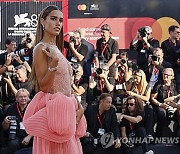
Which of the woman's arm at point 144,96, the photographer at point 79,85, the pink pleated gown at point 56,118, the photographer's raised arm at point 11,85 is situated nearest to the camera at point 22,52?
the photographer's raised arm at point 11,85

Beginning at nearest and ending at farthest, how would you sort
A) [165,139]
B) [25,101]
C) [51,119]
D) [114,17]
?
[51,119] < [25,101] < [165,139] < [114,17]

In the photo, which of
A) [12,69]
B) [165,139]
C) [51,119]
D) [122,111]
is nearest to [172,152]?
[165,139]

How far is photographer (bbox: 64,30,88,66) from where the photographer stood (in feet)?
27.9

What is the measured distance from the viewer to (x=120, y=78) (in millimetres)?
8430

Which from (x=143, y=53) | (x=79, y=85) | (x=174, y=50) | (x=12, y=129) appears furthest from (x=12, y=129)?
(x=174, y=50)

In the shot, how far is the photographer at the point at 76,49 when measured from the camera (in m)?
8.50

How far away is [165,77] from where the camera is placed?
796cm

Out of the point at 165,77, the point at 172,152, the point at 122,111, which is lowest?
the point at 172,152

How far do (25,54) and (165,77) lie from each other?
2.51 metres

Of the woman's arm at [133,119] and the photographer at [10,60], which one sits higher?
the photographer at [10,60]

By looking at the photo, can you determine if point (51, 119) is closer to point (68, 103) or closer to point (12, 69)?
point (68, 103)

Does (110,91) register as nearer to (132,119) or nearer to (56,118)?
(132,119)

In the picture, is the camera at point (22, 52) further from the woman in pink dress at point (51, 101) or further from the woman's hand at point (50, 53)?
the woman's hand at point (50, 53)

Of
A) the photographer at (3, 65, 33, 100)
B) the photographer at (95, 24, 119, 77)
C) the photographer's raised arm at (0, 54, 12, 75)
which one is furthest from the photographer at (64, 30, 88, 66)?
the photographer's raised arm at (0, 54, 12, 75)
